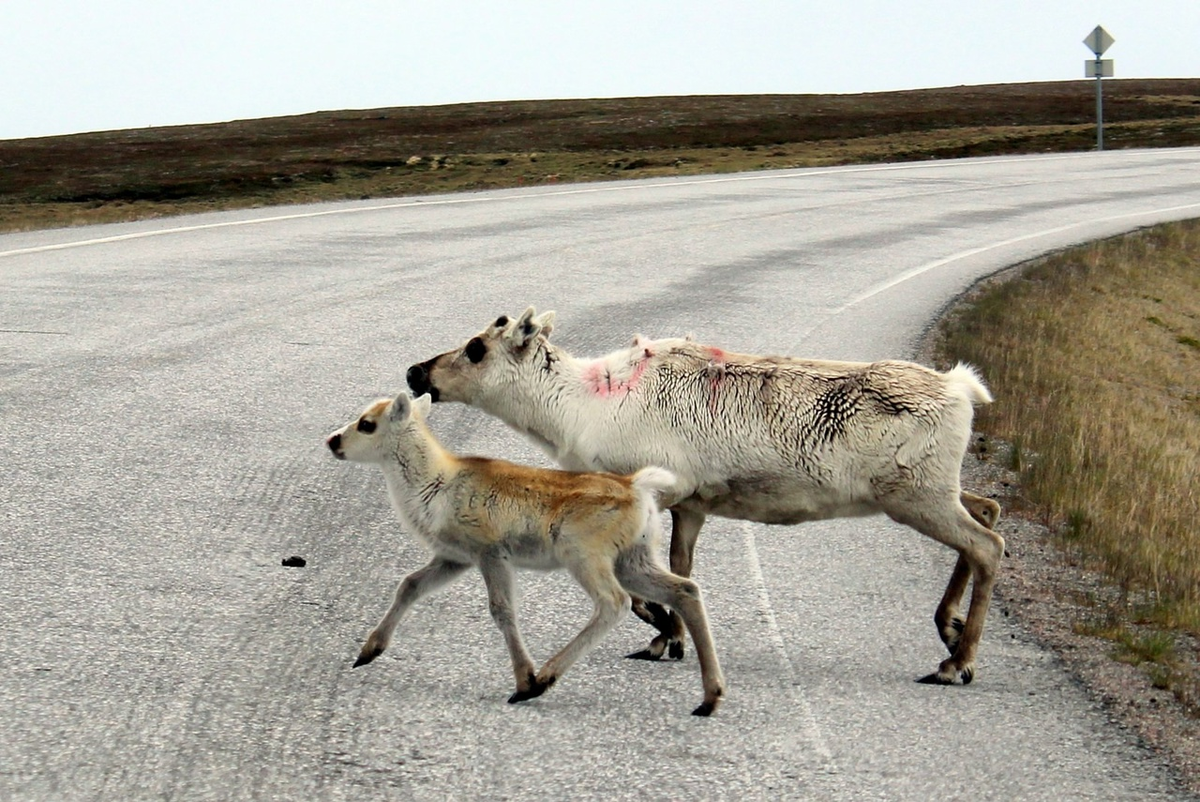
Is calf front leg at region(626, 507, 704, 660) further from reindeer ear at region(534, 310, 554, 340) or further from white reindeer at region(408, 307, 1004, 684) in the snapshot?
reindeer ear at region(534, 310, 554, 340)

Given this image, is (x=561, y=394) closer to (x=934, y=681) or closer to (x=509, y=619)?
(x=509, y=619)

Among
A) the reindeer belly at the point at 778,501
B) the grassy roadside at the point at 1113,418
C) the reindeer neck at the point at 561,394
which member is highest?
the reindeer neck at the point at 561,394

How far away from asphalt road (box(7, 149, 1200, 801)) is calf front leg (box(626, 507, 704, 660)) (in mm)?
102

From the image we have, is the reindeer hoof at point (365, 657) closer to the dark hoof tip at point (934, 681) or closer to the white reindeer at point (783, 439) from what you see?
the white reindeer at point (783, 439)

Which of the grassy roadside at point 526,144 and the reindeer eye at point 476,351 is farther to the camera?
the grassy roadside at point 526,144

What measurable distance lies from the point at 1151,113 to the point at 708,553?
61.0 meters

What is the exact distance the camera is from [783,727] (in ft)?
18.6

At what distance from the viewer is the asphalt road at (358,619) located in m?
5.22

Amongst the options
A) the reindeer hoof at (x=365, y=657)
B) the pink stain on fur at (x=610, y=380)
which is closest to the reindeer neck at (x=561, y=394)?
the pink stain on fur at (x=610, y=380)

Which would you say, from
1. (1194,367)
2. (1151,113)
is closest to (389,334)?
(1194,367)

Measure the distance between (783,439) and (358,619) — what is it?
1943mm

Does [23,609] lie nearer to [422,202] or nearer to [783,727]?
[783,727]

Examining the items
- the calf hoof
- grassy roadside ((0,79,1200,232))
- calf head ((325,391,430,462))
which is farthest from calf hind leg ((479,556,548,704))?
grassy roadside ((0,79,1200,232))

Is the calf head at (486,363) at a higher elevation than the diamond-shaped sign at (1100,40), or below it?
below
